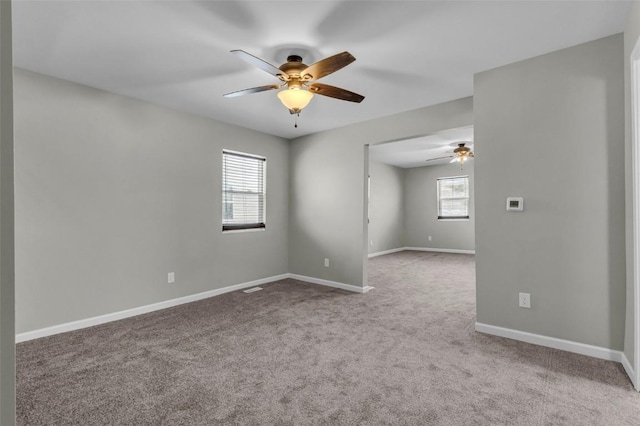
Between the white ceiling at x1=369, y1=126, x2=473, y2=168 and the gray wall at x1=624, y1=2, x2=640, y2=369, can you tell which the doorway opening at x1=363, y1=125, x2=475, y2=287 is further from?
the gray wall at x1=624, y1=2, x2=640, y2=369

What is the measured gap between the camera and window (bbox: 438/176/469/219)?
29.3ft

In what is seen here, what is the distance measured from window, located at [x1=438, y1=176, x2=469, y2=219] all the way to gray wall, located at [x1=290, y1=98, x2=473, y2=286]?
Answer: 5.37 metres

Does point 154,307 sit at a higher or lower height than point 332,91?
lower

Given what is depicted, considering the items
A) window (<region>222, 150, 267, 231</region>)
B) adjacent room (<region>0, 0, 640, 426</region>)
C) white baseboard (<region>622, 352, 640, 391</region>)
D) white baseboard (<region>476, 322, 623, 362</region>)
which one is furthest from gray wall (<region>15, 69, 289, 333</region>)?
white baseboard (<region>622, 352, 640, 391</region>)

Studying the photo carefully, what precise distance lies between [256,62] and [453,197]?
26.6ft

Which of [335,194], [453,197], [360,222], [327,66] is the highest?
[327,66]

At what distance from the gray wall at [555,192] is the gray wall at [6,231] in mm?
3294

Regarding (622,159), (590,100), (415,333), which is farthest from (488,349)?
(590,100)

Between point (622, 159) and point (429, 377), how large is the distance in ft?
7.30

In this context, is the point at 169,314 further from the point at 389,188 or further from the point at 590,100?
the point at 389,188

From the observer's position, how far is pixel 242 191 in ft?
Answer: 16.1

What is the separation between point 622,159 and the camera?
8.00 ft

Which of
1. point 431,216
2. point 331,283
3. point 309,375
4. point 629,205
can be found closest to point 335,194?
point 331,283

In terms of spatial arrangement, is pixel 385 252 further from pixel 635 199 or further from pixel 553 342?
pixel 635 199
